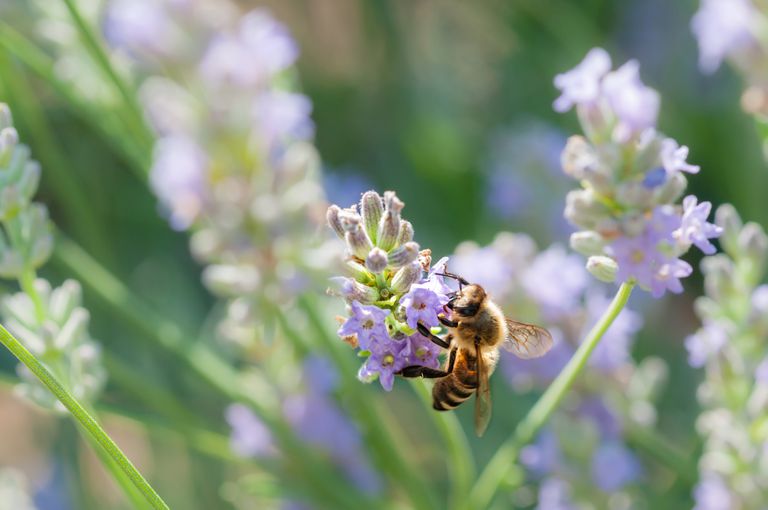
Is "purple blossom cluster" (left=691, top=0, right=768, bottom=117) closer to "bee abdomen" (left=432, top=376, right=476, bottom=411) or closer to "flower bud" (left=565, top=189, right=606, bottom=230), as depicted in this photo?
"flower bud" (left=565, top=189, right=606, bottom=230)

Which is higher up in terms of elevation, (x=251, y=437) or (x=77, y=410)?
(x=251, y=437)

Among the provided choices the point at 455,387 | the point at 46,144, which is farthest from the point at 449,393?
the point at 46,144

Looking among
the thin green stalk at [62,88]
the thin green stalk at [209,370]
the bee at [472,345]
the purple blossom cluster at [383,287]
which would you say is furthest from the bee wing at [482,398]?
the thin green stalk at [62,88]

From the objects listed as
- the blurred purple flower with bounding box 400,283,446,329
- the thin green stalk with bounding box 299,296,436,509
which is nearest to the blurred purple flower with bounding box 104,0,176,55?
the thin green stalk with bounding box 299,296,436,509

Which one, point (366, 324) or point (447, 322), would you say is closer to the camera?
point (366, 324)

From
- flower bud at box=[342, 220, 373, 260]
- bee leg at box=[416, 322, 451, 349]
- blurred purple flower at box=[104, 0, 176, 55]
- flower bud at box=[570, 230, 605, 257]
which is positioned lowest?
flower bud at box=[342, 220, 373, 260]

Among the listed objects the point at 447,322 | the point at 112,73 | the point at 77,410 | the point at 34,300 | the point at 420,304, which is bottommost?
the point at 77,410

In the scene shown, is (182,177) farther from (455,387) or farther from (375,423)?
(455,387)
